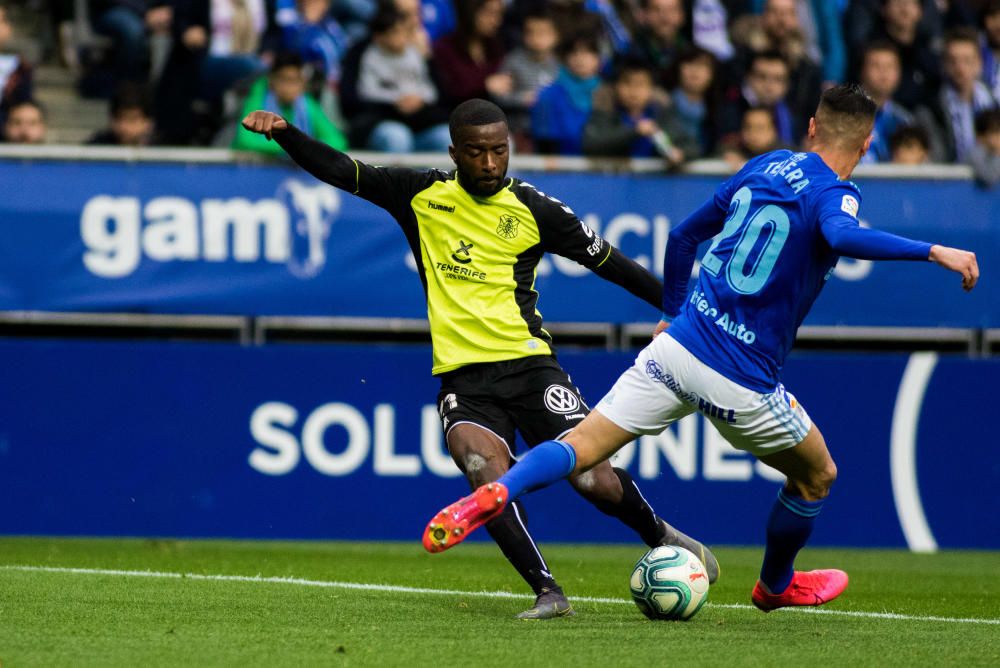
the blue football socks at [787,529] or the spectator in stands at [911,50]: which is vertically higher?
the spectator in stands at [911,50]

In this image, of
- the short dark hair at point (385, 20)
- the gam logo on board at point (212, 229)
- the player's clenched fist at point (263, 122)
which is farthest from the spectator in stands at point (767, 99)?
the player's clenched fist at point (263, 122)

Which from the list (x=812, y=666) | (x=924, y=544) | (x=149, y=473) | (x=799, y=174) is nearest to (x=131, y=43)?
(x=149, y=473)

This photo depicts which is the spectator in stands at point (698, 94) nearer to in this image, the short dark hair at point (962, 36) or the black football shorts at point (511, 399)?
the short dark hair at point (962, 36)

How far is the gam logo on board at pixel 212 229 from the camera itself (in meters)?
11.3

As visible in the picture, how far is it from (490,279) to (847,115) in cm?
171

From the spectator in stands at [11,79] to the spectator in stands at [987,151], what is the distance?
6.98m

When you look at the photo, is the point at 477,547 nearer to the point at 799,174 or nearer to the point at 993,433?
the point at 993,433

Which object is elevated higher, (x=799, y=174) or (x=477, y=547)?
(x=799, y=174)

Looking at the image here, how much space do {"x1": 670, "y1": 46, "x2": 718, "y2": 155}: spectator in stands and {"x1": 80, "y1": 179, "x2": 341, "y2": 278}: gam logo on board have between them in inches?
125

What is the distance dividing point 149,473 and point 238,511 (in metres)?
0.66

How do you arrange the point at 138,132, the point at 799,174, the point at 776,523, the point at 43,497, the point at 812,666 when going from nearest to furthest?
the point at 812,666
the point at 799,174
the point at 776,523
the point at 43,497
the point at 138,132

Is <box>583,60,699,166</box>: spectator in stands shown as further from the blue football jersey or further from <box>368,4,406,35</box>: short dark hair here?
the blue football jersey

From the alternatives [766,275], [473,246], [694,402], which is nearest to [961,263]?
[766,275]

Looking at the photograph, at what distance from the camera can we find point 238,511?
1130 cm
